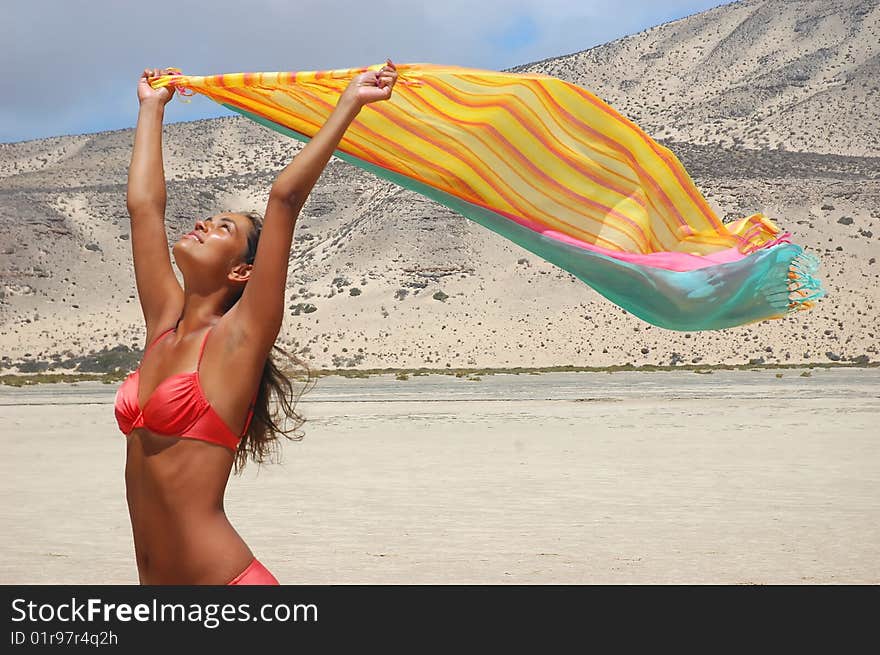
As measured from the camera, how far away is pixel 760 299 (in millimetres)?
5312

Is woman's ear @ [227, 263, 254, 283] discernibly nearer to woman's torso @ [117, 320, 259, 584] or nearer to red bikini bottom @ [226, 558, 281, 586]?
woman's torso @ [117, 320, 259, 584]

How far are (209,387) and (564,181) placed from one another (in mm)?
2888

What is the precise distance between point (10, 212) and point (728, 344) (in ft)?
160

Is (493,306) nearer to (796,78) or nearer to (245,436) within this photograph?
(796,78)

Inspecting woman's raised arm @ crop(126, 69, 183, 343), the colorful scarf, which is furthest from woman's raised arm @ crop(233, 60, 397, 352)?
the colorful scarf

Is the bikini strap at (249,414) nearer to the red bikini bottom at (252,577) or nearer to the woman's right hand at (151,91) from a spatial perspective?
the red bikini bottom at (252,577)

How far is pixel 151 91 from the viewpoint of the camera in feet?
13.7

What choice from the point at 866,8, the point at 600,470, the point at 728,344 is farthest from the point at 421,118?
the point at 866,8

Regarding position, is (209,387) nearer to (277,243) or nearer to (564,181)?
(277,243)

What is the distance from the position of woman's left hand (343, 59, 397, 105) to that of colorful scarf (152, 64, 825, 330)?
1582 mm

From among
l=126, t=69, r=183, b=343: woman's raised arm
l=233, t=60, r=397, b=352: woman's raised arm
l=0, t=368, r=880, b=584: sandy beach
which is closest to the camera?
l=233, t=60, r=397, b=352: woman's raised arm

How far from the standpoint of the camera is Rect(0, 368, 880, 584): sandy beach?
34.1 ft

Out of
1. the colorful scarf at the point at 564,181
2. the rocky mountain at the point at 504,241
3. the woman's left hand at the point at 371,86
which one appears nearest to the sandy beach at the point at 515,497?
the colorful scarf at the point at 564,181

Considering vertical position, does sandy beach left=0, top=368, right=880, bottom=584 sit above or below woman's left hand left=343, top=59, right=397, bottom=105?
above
